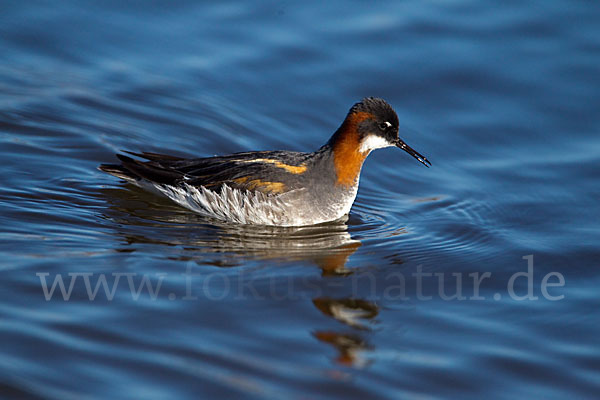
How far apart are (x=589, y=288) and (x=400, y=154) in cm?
385

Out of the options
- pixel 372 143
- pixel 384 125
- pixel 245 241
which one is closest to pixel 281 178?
pixel 245 241

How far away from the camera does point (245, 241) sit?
28.2 ft

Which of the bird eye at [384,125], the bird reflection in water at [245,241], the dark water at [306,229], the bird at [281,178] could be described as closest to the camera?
the dark water at [306,229]

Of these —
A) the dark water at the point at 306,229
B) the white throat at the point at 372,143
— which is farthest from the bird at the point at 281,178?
the dark water at the point at 306,229

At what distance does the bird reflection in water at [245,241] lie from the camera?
23.4ft

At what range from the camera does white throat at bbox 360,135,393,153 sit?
9.38 m

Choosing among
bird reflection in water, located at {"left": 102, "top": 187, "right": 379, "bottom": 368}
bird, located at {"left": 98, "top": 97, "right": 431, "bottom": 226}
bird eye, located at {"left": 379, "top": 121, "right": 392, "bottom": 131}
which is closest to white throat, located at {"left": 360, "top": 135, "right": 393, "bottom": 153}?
bird, located at {"left": 98, "top": 97, "right": 431, "bottom": 226}

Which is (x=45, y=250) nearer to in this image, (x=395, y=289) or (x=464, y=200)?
(x=395, y=289)

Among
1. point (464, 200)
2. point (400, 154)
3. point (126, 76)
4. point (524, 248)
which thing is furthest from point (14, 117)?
point (524, 248)

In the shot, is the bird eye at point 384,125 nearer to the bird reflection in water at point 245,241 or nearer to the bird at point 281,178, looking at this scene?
the bird at point 281,178

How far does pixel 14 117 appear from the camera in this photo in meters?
10.7

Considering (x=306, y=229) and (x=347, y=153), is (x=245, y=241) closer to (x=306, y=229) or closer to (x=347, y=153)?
(x=306, y=229)

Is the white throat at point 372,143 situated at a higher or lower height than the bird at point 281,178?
higher

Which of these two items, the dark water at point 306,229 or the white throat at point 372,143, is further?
the white throat at point 372,143
